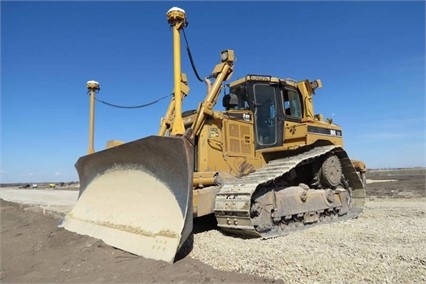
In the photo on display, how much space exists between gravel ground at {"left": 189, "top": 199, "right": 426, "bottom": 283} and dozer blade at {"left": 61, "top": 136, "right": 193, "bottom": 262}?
573mm

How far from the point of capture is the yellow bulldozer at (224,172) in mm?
5715

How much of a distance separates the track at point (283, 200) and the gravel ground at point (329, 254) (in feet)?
1.04

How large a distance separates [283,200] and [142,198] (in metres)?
2.51

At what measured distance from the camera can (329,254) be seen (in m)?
4.82

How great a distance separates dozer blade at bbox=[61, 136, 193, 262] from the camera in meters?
5.36

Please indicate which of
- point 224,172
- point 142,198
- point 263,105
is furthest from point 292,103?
point 142,198

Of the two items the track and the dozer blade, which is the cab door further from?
the dozer blade

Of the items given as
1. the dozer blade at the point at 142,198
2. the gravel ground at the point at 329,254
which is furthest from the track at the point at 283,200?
the dozer blade at the point at 142,198

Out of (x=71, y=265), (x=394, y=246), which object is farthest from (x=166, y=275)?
(x=394, y=246)

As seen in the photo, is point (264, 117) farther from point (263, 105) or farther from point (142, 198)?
point (142, 198)

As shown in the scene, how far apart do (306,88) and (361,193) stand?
2.87 meters

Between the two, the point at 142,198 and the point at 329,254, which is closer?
the point at 329,254

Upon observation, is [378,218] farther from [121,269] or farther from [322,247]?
[121,269]

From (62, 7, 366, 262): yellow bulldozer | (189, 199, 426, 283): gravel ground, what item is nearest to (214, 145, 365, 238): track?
(62, 7, 366, 262): yellow bulldozer
